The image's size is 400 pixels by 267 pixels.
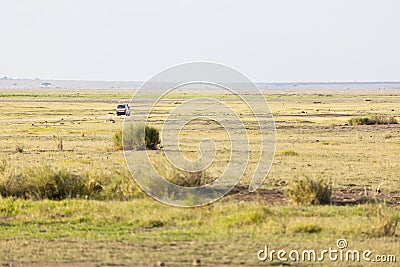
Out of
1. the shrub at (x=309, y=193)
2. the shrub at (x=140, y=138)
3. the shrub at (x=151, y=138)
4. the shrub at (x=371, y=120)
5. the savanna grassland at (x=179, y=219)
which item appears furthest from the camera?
the shrub at (x=371, y=120)

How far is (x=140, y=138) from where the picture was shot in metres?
36.1

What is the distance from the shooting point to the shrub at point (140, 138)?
35812 mm

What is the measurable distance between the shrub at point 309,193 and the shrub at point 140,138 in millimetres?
16878

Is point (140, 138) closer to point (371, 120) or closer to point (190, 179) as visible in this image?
point (190, 179)

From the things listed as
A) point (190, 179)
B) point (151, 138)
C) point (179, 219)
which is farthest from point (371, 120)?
point (179, 219)

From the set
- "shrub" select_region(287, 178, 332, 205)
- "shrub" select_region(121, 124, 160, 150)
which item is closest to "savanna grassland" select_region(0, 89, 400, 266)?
"shrub" select_region(287, 178, 332, 205)

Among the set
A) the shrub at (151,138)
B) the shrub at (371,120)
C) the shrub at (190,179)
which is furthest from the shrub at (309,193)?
the shrub at (371,120)

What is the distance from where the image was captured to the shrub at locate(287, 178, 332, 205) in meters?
18.7

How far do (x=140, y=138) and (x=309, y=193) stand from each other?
59.8 ft

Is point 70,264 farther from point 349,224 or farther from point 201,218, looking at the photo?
point 349,224

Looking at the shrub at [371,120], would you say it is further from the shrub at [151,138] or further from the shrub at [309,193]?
the shrub at [309,193]

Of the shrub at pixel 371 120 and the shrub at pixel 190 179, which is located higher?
the shrub at pixel 371 120

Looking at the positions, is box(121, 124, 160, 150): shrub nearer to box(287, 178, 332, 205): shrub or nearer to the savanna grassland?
the savanna grassland

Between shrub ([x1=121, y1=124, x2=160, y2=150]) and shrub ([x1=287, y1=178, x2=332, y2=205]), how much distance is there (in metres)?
16.9
